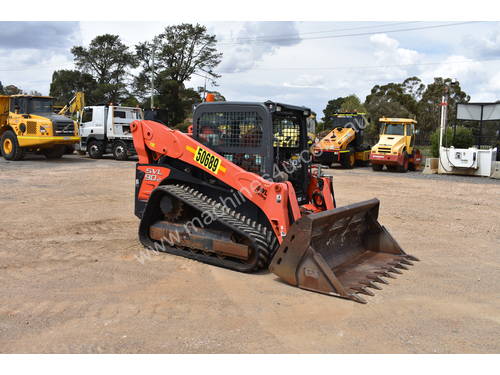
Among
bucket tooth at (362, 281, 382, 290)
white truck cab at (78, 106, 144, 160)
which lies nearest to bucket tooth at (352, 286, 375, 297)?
bucket tooth at (362, 281, 382, 290)

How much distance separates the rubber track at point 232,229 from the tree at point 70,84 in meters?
41.3

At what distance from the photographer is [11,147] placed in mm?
19688

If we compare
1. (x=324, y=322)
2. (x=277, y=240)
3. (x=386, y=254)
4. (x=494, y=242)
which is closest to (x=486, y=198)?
(x=494, y=242)

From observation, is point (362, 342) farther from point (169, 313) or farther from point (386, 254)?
point (386, 254)

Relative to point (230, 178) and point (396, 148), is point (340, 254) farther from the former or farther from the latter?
point (396, 148)

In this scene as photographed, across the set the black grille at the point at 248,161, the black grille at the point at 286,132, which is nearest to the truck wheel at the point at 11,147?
the black grille at the point at 286,132

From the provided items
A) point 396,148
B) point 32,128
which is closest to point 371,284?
point 396,148

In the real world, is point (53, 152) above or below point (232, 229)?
above

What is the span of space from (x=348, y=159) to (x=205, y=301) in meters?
17.3

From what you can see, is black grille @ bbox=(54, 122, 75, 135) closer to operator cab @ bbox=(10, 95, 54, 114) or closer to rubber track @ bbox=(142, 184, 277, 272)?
operator cab @ bbox=(10, 95, 54, 114)

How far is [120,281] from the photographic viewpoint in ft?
17.9

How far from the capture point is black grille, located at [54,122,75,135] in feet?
62.2

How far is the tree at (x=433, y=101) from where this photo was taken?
1649 inches

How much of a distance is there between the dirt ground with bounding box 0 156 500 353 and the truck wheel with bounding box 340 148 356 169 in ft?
40.5
